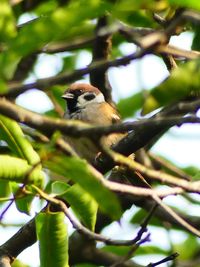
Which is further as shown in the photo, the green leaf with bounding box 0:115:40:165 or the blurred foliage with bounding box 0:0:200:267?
the green leaf with bounding box 0:115:40:165

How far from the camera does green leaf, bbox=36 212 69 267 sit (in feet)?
8.98

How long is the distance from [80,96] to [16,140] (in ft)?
11.1

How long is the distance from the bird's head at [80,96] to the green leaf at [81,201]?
3083 millimetres

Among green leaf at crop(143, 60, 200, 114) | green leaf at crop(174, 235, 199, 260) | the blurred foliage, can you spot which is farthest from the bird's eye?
green leaf at crop(143, 60, 200, 114)

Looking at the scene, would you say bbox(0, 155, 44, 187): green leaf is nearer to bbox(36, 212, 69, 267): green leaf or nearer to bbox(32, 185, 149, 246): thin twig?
bbox(32, 185, 149, 246): thin twig

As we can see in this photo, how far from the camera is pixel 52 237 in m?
2.75

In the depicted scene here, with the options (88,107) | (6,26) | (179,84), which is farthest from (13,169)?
(88,107)

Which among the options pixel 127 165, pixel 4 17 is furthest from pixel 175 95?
pixel 4 17

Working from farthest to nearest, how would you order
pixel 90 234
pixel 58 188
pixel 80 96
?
pixel 80 96 → pixel 58 188 → pixel 90 234

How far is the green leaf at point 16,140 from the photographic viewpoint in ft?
8.54

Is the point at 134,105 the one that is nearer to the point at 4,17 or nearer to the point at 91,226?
the point at 91,226

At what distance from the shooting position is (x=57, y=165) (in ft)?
6.80

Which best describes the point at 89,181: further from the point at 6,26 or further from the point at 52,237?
the point at 52,237

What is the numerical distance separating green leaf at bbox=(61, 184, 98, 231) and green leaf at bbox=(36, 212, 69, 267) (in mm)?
130
